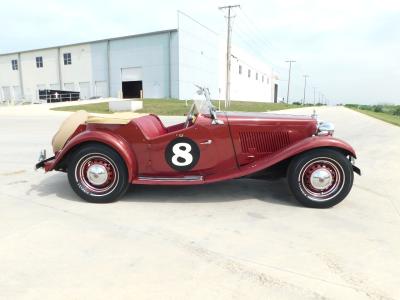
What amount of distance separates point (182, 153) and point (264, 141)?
3.26 feet

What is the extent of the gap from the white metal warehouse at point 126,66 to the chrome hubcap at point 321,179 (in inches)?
1305

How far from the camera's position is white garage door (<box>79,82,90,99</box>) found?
4106cm

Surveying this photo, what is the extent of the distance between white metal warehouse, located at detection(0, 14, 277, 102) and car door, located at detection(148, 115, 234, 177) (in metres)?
32.8

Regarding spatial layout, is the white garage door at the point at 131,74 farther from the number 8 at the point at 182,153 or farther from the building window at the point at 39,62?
the number 8 at the point at 182,153

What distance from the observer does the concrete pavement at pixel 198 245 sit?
2.26 m

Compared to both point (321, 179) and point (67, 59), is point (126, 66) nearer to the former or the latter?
point (67, 59)

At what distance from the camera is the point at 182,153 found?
384 cm

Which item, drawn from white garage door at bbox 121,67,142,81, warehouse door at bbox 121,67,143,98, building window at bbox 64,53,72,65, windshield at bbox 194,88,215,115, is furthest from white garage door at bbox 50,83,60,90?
windshield at bbox 194,88,215,115

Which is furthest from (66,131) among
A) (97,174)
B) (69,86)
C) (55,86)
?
(55,86)

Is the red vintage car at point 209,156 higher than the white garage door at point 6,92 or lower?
lower

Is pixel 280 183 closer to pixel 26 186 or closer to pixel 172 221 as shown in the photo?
pixel 172 221

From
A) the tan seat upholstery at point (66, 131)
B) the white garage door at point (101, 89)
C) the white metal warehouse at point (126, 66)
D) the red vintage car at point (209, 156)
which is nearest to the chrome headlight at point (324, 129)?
the red vintage car at point (209, 156)

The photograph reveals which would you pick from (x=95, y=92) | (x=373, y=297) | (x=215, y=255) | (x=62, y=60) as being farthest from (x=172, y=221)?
(x=62, y=60)

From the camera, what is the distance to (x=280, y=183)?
484 centimetres
